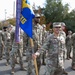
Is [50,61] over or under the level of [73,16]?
under

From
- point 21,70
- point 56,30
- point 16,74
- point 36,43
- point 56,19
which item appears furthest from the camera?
point 56,19

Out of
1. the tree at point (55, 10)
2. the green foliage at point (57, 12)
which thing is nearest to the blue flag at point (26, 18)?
the green foliage at point (57, 12)

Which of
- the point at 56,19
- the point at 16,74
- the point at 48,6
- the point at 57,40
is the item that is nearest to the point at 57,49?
the point at 57,40

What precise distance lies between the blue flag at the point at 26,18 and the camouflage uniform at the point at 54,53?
23.6 inches

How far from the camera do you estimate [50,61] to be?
6004mm

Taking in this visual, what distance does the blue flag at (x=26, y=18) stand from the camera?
20.9 feet

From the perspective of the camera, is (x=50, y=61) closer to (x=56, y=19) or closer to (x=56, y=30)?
(x=56, y=30)

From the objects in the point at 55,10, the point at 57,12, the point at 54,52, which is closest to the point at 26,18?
the point at 54,52

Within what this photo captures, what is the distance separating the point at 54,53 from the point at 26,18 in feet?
3.59

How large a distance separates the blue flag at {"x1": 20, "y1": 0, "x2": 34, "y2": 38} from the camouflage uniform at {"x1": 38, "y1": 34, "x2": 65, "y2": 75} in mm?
600

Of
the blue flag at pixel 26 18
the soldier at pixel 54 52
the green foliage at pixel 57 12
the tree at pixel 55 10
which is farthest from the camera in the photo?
the tree at pixel 55 10

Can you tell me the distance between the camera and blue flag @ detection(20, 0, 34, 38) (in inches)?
251

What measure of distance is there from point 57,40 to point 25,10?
1074 millimetres

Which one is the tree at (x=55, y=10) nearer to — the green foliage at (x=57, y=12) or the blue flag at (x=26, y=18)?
the green foliage at (x=57, y=12)
